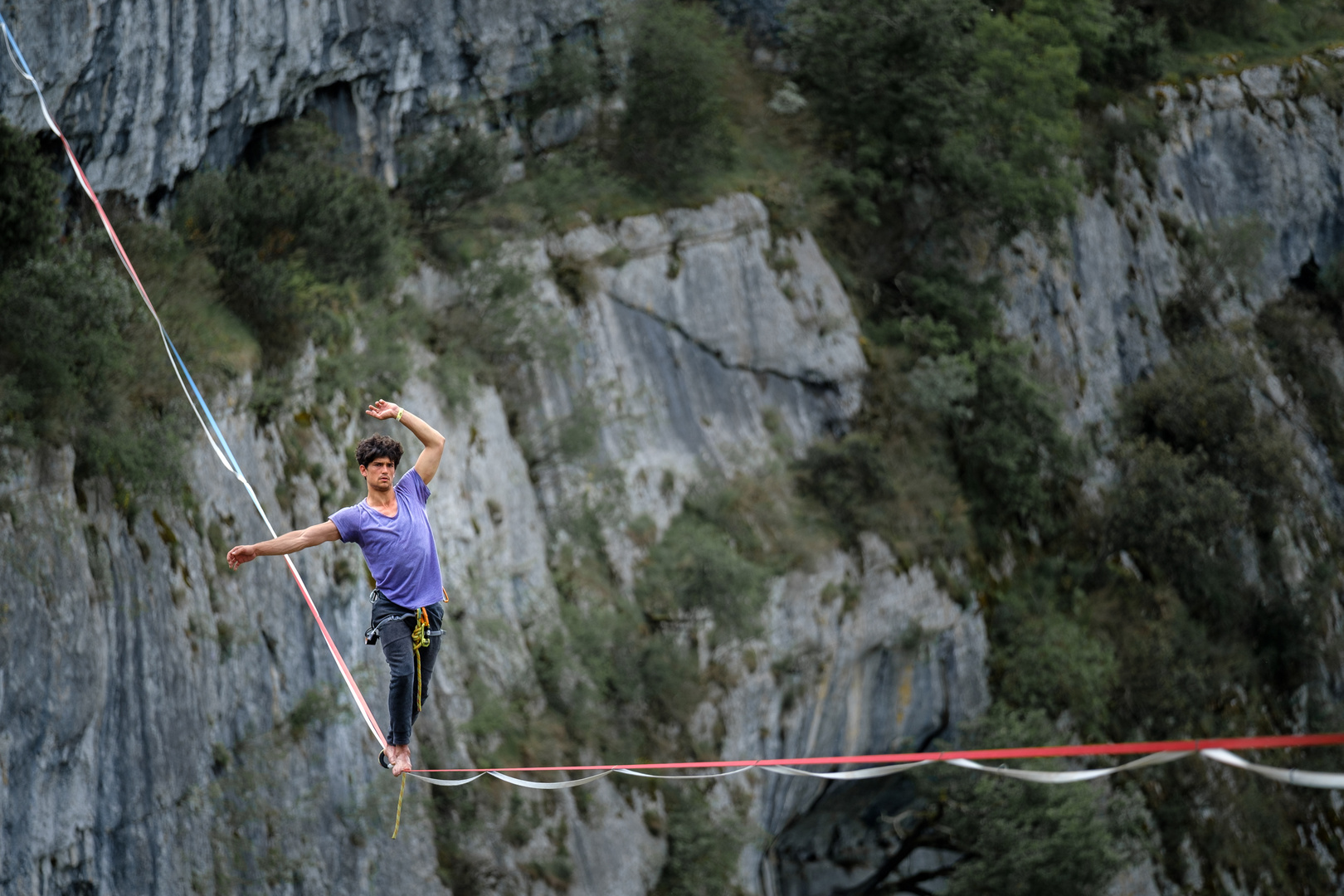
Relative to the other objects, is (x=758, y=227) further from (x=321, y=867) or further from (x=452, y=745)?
(x=321, y=867)

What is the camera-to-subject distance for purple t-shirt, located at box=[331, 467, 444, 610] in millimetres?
6332

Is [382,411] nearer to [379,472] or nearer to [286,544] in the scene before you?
[379,472]

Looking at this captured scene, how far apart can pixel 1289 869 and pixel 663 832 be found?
16492mm

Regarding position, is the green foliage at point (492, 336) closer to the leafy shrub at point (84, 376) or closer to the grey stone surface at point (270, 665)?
the grey stone surface at point (270, 665)

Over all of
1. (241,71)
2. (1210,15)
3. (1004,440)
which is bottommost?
(1004,440)

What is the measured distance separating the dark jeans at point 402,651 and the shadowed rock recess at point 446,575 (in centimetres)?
282

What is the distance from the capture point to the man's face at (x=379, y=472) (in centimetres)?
Answer: 634

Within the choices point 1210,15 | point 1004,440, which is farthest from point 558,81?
point 1210,15

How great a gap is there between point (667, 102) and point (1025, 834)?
12.3m

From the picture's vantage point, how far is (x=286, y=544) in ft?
19.3

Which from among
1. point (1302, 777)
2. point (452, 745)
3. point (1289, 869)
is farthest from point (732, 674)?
point (1289, 869)

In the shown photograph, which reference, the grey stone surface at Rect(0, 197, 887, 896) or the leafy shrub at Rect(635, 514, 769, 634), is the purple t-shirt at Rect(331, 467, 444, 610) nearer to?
the grey stone surface at Rect(0, 197, 887, 896)

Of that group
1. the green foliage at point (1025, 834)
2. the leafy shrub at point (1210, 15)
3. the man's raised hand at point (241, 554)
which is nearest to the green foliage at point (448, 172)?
the man's raised hand at point (241, 554)

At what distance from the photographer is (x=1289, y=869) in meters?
24.5
